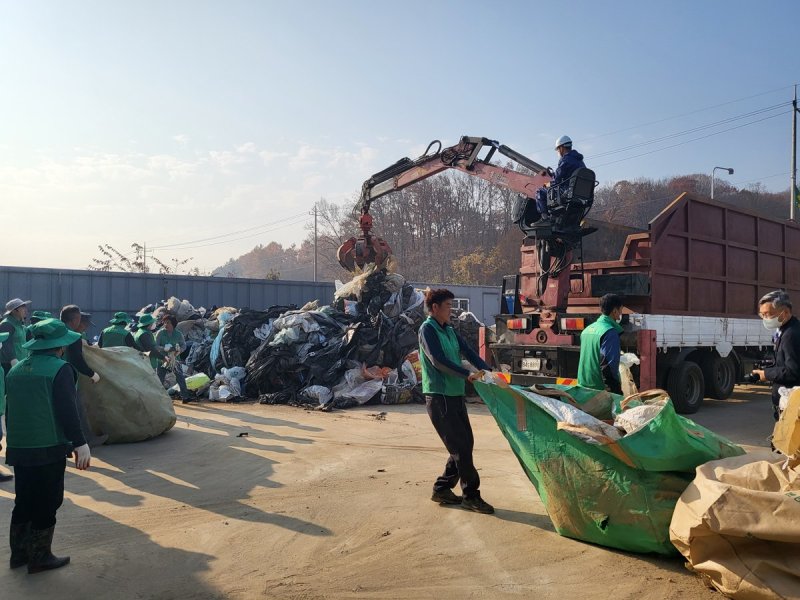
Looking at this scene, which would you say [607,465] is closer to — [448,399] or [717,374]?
[448,399]

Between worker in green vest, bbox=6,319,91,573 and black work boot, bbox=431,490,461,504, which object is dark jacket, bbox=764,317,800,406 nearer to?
black work boot, bbox=431,490,461,504

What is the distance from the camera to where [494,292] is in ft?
84.4

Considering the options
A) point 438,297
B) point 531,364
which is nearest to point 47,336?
point 438,297

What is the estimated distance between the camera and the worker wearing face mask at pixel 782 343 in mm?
4246

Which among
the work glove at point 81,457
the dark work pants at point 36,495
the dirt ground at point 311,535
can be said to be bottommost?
the dirt ground at point 311,535

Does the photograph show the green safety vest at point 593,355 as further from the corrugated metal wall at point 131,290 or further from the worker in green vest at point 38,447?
the corrugated metal wall at point 131,290

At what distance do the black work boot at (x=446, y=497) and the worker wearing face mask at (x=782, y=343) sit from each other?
2499 mm

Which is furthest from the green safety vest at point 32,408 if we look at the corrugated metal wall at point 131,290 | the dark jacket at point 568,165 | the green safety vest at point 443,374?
the corrugated metal wall at point 131,290

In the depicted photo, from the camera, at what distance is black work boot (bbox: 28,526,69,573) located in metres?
3.48

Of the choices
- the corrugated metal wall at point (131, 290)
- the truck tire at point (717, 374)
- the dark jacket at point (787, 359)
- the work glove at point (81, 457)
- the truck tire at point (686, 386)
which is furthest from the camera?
the corrugated metal wall at point (131, 290)

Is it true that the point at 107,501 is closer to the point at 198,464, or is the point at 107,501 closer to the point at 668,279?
the point at 198,464

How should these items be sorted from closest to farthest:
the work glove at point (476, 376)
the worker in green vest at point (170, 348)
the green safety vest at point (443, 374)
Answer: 1. the work glove at point (476, 376)
2. the green safety vest at point (443, 374)
3. the worker in green vest at point (170, 348)

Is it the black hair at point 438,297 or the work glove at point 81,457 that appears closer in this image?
the work glove at point 81,457

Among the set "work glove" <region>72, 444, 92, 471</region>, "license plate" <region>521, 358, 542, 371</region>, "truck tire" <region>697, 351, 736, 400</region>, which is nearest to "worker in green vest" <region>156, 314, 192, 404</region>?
"license plate" <region>521, 358, 542, 371</region>
